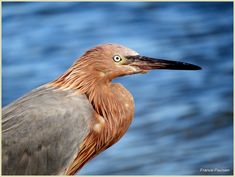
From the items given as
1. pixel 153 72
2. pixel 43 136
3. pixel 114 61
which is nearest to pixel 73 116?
pixel 43 136

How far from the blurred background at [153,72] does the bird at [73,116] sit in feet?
7.41

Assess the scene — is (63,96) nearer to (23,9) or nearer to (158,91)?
(158,91)

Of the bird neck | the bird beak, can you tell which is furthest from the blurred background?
the bird beak

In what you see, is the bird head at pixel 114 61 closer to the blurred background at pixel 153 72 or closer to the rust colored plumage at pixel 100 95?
the rust colored plumage at pixel 100 95

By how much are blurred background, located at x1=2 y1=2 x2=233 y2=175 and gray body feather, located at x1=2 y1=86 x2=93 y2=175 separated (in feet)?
7.81

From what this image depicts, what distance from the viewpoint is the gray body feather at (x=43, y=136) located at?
4457 mm

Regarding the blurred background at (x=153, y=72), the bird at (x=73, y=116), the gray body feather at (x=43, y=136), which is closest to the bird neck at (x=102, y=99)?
the bird at (x=73, y=116)

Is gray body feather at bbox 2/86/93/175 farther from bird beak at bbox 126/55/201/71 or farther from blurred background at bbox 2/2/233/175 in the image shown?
blurred background at bbox 2/2/233/175

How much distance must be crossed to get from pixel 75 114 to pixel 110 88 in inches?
15.0

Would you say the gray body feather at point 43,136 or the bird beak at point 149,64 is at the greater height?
the bird beak at point 149,64

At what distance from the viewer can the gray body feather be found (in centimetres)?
446

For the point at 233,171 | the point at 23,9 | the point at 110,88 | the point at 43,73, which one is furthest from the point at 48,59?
the point at 110,88

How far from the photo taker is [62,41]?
9898 millimetres

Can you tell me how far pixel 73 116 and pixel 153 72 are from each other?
446cm
